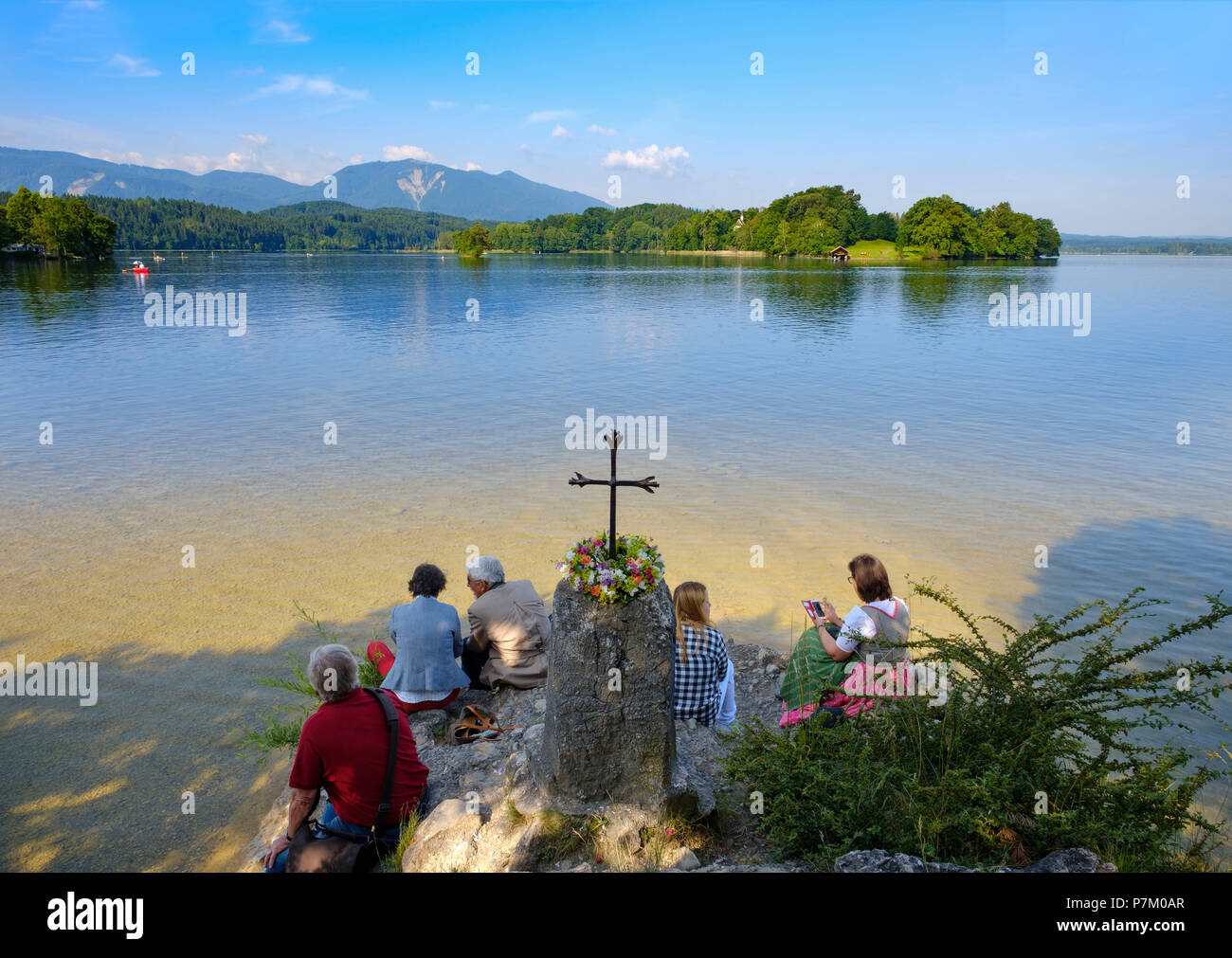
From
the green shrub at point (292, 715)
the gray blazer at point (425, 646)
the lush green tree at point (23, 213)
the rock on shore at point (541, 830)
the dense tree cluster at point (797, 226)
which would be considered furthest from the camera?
the dense tree cluster at point (797, 226)

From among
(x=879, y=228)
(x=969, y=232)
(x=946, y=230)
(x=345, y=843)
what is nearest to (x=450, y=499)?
(x=345, y=843)

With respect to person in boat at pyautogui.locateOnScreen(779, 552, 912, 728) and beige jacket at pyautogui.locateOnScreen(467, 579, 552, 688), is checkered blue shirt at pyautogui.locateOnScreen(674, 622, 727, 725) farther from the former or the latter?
beige jacket at pyautogui.locateOnScreen(467, 579, 552, 688)

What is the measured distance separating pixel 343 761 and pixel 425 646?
6.55ft

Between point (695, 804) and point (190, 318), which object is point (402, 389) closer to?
point (695, 804)

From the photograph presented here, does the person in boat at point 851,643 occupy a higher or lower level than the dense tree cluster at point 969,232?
lower

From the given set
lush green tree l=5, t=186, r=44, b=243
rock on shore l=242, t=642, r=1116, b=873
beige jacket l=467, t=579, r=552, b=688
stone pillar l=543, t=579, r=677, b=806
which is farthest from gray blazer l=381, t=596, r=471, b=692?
lush green tree l=5, t=186, r=44, b=243

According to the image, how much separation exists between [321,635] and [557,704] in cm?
531

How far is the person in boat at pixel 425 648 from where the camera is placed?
21.2ft

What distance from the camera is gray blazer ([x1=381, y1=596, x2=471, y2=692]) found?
21.2ft

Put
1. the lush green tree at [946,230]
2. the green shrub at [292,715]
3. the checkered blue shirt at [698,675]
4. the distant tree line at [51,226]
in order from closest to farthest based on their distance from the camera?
the checkered blue shirt at [698,675] → the green shrub at [292,715] → the distant tree line at [51,226] → the lush green tree at [946,230]

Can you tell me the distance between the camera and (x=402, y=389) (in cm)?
2441

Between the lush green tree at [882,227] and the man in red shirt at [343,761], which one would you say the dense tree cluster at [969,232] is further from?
the man in red shirt at [343,761]

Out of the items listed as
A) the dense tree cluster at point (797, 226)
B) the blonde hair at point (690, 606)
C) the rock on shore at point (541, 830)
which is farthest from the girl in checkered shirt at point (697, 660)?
the dense tree cluster at point (797, 226)

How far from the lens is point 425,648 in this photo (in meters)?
6.51
